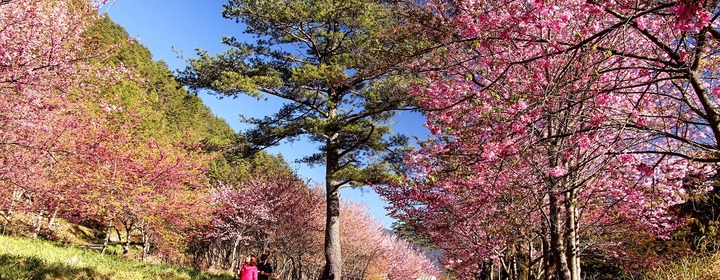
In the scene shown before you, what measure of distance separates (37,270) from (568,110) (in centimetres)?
807

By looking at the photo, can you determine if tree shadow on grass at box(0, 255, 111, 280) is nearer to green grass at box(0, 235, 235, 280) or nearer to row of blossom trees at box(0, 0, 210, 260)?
green grass at box(0, 235, 235, 280)

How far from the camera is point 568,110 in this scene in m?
4.49

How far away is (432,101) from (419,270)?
114 ft

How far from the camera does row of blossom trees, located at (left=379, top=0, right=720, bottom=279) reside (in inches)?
148

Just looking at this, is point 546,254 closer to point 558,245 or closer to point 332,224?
point 558,245

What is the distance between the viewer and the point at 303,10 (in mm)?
13383

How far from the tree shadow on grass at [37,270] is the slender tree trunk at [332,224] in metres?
7.21

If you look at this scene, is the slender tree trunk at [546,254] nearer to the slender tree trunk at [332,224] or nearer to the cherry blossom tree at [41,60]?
the slender tree trunk at [332,224]

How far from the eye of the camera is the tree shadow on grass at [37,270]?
20.0 ft

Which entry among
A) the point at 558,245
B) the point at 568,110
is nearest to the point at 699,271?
the point at 558,245

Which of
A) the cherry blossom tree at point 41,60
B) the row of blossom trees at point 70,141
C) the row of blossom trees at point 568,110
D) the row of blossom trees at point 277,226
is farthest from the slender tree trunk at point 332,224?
the cherry blossom tree at point 41,60

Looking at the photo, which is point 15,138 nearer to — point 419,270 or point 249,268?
point 249,268

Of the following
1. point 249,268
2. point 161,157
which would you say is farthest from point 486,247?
point 161,157

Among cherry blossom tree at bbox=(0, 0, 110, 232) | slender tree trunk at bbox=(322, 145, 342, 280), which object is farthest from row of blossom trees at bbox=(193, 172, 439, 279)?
cherry blossom tree at bbox=(0, 0, 110, 232)
